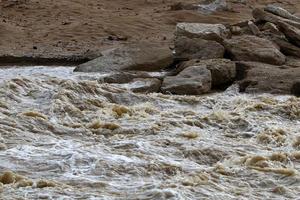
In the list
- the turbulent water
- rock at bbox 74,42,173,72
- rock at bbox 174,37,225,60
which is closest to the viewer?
the turbulent water

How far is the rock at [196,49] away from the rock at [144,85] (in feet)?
4.17

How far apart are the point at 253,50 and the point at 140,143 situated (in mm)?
4612

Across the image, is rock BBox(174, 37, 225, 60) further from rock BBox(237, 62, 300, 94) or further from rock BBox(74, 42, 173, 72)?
rock BBox(237, 62, 300, 94)

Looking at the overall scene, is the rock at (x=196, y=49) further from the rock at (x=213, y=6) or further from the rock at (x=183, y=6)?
the rock at (x=183, y=6)

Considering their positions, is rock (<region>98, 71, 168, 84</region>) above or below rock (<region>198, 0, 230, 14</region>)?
above

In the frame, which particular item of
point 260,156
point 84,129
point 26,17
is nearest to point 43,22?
point 26,17

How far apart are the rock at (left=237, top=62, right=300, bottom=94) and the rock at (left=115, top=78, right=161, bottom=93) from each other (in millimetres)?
1328

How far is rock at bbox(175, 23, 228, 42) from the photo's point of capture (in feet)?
37.0

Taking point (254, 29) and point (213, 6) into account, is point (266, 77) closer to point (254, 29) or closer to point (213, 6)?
point (254, 29)

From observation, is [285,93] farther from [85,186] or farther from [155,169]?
[85,186]

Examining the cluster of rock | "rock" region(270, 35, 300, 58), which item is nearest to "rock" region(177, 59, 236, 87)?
the cluster of rock

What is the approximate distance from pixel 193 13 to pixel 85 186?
9.99m

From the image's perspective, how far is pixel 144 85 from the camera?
9.45 meters

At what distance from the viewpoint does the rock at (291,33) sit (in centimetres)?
1152
